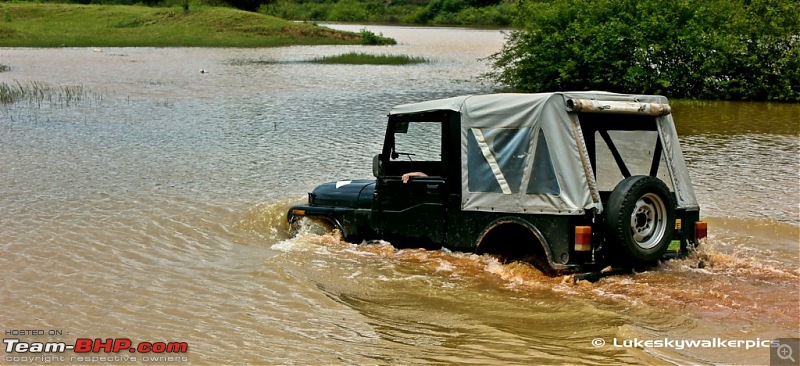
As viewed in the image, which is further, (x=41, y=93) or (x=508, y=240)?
(x=41, y=93)

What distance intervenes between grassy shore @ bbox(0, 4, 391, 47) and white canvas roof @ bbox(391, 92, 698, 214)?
52.8 metres

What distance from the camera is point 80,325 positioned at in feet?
28.2

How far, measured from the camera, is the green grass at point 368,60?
155 feet

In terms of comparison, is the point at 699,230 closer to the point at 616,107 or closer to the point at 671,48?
the point at 616,107

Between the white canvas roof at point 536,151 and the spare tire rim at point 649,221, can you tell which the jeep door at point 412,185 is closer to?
the white canvas roof at point 536,151

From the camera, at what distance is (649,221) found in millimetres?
9352

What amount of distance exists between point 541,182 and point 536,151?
1.05 ft

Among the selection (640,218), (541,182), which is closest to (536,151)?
(541,182)

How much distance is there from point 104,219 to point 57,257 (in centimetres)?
220

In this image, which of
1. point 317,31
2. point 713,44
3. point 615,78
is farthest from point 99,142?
point 317,31

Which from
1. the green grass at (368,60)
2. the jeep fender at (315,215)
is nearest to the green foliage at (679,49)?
the green grass at (368,60)

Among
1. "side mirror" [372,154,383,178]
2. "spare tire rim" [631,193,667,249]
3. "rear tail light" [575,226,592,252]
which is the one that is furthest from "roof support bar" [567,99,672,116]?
"side mirror" [372,154,383,178]

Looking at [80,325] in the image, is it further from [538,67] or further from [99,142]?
[538,67]

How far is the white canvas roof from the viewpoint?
9219 mm
